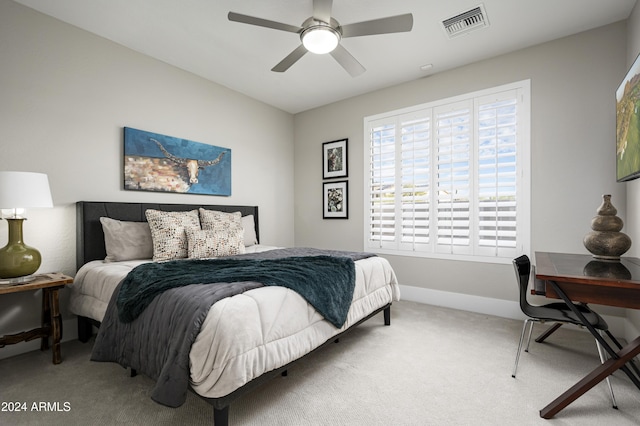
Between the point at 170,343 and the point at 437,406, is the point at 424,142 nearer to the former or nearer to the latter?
the point at 437,406

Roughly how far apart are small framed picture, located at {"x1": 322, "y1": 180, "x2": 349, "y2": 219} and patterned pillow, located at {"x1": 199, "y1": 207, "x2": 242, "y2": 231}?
155cm

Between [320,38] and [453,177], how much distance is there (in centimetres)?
208

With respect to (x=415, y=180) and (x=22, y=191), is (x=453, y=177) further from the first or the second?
(x=22, y=191)

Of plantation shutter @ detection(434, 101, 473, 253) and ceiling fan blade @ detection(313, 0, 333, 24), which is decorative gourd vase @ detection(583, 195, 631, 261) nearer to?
plantation shutter @ detection(434, 101, 473, 253)

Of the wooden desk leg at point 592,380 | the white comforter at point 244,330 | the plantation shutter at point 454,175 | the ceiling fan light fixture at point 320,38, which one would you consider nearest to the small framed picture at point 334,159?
the plantation shutter at point 454,175

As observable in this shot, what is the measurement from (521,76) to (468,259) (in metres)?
1.94

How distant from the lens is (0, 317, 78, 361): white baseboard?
2338 millimetres

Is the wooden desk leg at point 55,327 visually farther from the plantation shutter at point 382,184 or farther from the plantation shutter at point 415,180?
the plantation shutter at point 415,180

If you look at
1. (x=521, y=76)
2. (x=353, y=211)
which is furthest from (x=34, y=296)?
(x=521, y=76)

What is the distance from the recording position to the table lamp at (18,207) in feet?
6.75

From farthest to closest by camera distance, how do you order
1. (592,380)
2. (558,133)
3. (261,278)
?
1. (558,133)
2. (261,278)
3. (592,380)

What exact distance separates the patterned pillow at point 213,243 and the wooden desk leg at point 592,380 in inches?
101

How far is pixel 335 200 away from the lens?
14.8ft

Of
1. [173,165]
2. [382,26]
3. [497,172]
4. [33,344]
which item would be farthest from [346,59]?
[33,344]
